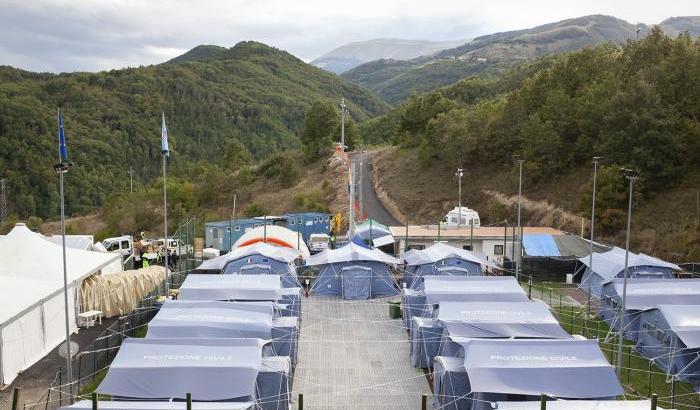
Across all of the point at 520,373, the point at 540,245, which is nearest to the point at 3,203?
the point at 540,245

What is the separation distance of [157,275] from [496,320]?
13747mm

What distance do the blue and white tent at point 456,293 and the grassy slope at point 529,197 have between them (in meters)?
15.2

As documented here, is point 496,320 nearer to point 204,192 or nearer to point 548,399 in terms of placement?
point 548,399

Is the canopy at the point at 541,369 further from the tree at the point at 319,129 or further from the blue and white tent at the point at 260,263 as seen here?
the tree at the point at 319,129

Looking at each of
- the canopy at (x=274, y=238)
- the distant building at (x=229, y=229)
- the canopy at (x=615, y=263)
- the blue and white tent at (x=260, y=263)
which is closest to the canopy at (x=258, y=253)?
the blue and white tent at (x=260, y=263)

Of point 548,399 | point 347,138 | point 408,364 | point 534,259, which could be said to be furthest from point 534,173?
point 548,399

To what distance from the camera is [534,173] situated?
4562 centimetres

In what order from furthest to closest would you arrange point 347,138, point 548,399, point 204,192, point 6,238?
point 347,138 → point 204,192 → point 6,238 → point 548,399

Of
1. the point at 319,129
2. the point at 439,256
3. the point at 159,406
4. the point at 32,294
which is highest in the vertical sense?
the point at 319,129

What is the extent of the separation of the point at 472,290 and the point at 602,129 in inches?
981

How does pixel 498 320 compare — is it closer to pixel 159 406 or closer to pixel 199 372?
pixel 199 372

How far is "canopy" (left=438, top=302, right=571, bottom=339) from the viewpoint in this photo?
16047 millimetres

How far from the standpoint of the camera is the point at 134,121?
338ft

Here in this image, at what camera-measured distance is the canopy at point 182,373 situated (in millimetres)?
12508
